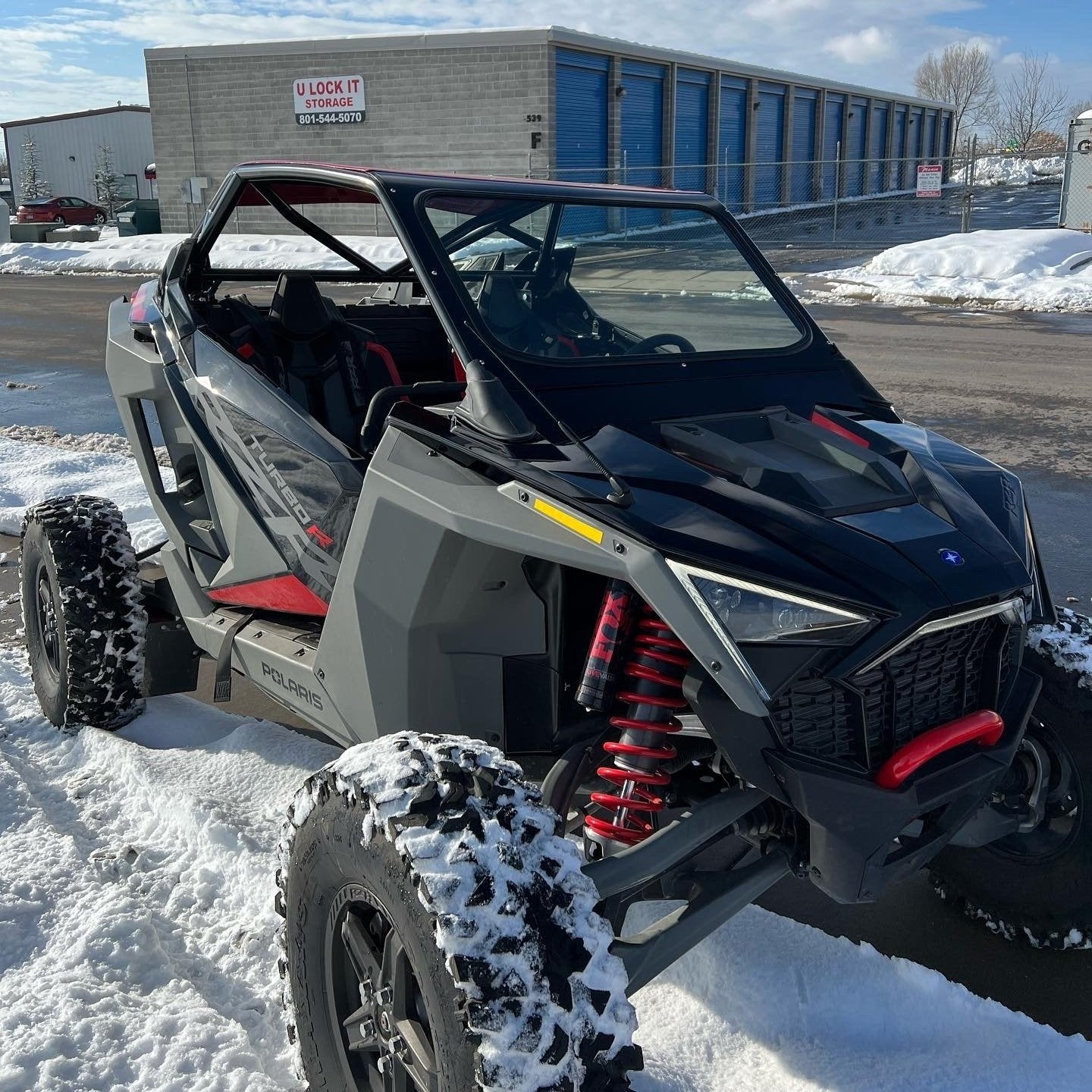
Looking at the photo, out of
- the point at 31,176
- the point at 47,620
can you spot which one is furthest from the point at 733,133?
the point at 31,176

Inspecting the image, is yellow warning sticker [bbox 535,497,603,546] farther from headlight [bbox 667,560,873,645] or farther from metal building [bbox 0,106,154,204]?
metal building [bbox 0,106,154,204]

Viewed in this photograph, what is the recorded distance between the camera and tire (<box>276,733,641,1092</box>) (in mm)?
1820

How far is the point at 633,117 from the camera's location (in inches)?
1153

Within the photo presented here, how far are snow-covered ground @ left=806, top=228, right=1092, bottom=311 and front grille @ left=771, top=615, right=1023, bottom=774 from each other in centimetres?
1478

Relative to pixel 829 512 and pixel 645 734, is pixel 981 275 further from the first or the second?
pixel 645 734

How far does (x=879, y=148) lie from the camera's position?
159 feet

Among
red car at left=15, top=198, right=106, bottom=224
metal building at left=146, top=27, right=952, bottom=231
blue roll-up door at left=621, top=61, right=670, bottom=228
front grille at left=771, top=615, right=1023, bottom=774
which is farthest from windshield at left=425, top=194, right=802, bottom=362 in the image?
red car at left=15, top=198, right=106, bottom=224

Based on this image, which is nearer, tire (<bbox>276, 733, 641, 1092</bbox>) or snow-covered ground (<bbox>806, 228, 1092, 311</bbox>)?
tire (<bbox>276, 733, 641, 1092</bbox>)

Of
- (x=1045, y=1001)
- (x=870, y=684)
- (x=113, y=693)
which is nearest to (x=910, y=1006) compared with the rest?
(x=1045, y=1001)

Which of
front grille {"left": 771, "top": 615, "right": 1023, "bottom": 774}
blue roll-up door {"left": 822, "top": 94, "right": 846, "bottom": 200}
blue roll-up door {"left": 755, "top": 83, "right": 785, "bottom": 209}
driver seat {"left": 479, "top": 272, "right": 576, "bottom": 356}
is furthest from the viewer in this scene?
blue roll-up door {"left": 822, "top": 94, "right": 846, "bottom": 200}

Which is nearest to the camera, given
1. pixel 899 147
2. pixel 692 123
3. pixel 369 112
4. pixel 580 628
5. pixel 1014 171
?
pixel 580 628

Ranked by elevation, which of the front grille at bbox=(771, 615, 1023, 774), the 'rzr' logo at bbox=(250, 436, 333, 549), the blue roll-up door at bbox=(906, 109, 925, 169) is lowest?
the front grille at bbox=(771, 615, 1023, 774)

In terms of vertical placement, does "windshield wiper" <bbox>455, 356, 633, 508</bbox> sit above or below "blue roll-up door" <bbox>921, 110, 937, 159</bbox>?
below

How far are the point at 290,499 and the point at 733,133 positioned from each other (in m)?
34.2
